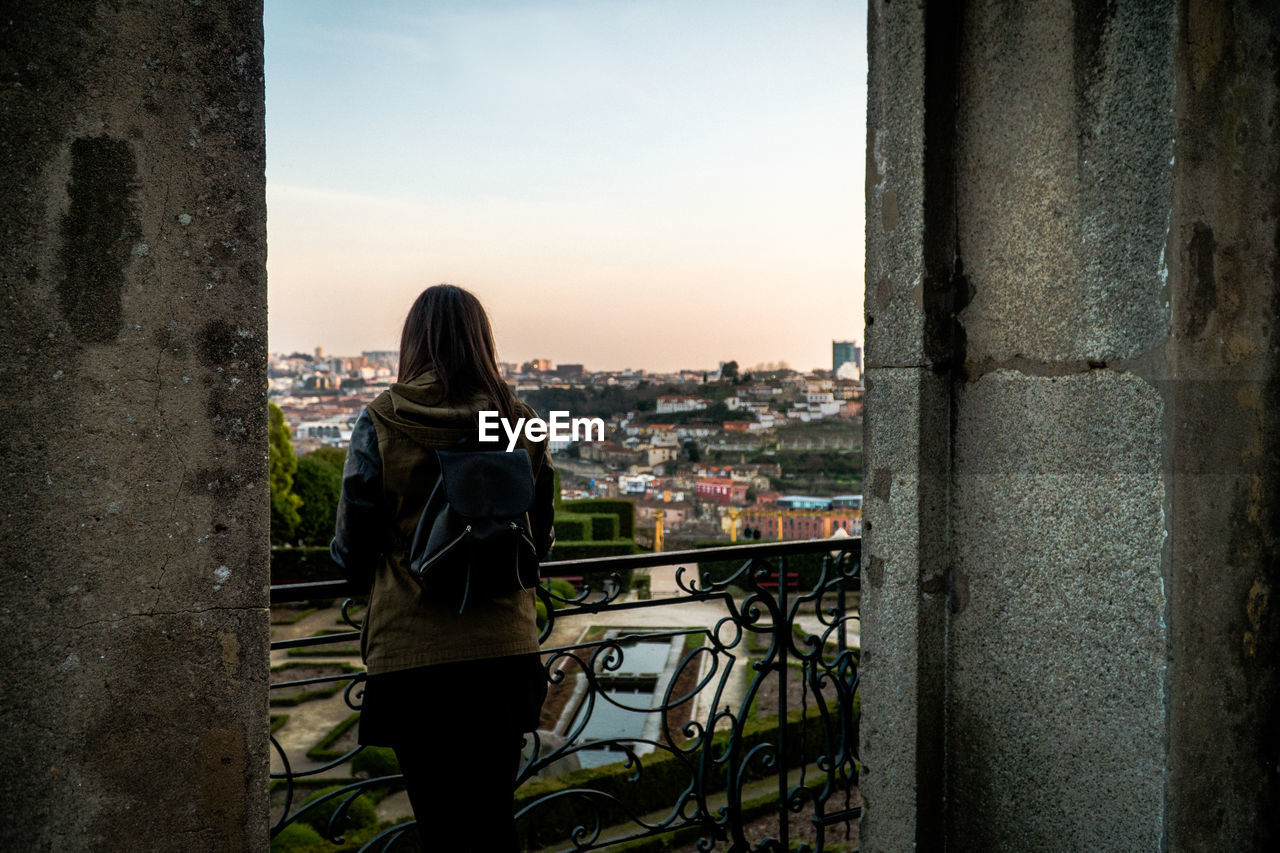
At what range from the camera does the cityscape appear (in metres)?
19.3

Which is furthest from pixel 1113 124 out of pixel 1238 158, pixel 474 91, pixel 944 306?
pixel 474 91

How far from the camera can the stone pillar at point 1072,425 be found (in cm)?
166

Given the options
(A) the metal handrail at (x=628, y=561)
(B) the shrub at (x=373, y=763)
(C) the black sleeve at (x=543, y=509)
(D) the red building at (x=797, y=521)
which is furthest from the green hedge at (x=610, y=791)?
(D) the red building at (x=797, y=521)

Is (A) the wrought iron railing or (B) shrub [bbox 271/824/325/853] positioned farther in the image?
(B) shrub [bbox 271/824/325/853]

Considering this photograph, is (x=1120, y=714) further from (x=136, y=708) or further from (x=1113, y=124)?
(x=136, y=708)

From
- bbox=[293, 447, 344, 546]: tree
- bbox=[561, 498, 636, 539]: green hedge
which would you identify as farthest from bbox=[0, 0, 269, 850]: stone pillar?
bbox=[293, 447, 344, 546]: tree

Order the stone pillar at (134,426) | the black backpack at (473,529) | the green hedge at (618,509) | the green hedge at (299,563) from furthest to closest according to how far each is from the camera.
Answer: the green hedge at (618,509)
the green hedge at (299,563)
the black backpack at (473,529)
the stone pillar at (134,426)

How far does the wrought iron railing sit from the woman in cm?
19

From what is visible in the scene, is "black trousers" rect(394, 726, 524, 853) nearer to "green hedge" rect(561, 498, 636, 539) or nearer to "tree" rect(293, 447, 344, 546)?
"green hedge" rect(561, 498, 636, 539)

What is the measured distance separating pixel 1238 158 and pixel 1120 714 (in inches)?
46.8

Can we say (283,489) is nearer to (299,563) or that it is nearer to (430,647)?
(299,563)

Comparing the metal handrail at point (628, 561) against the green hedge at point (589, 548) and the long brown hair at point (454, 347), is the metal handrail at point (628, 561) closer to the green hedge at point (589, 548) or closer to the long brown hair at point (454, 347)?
the long brown hair at point (454, 347)

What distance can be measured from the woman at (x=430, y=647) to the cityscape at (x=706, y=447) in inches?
564

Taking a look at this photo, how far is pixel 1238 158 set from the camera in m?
1.68
